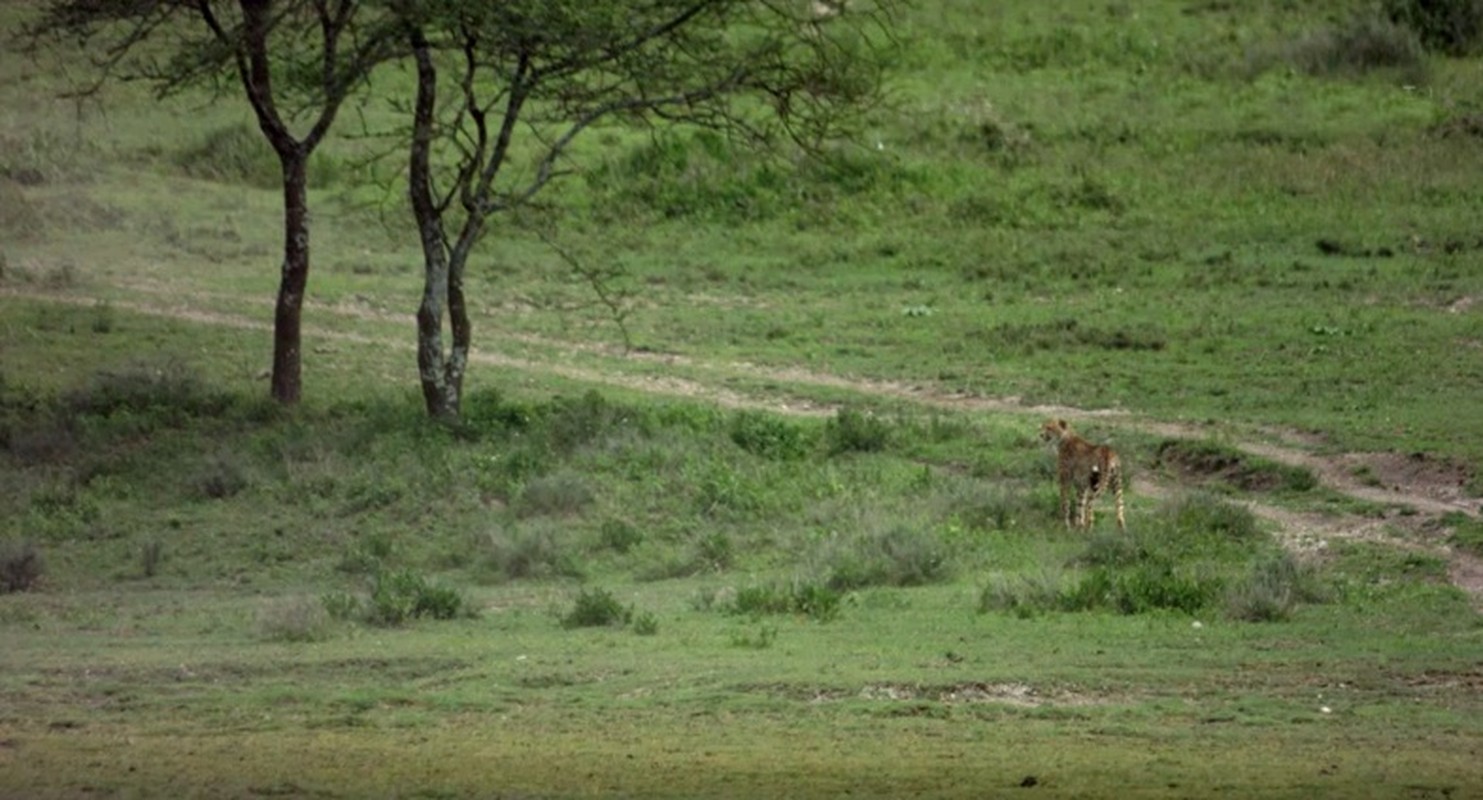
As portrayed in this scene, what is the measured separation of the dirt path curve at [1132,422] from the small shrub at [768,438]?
1979mm

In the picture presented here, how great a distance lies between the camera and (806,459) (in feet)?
59.3

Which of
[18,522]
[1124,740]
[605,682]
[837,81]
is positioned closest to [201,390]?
[18,522]

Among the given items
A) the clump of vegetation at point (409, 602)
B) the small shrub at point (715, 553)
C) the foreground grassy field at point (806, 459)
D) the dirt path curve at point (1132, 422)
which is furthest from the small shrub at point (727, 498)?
the dirt path curve at point (1132, 422)

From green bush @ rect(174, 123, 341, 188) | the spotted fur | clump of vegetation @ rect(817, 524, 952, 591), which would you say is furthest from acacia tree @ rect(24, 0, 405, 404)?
green bush @ rect(174, 123, 341, 188)

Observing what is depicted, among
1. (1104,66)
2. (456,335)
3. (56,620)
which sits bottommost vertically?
(56,620)

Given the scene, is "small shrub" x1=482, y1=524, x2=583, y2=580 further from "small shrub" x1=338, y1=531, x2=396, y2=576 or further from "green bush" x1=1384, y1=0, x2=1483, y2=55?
"green bush" x1=1384, y1=0, x2=1483, y2=55

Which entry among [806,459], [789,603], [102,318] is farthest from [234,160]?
[789,603]

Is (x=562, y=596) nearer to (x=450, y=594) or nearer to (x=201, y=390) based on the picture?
(x=450, y=594)

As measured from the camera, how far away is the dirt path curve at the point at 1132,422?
15.4 meters

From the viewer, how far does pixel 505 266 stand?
90.9 feet

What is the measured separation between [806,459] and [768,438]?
0.38m

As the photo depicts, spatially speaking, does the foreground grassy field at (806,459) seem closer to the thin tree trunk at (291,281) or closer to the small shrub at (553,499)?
the small shrub at (553,499)

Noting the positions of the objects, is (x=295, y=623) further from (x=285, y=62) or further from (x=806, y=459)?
(x=285, y=62)

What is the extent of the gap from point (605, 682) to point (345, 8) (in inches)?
370
